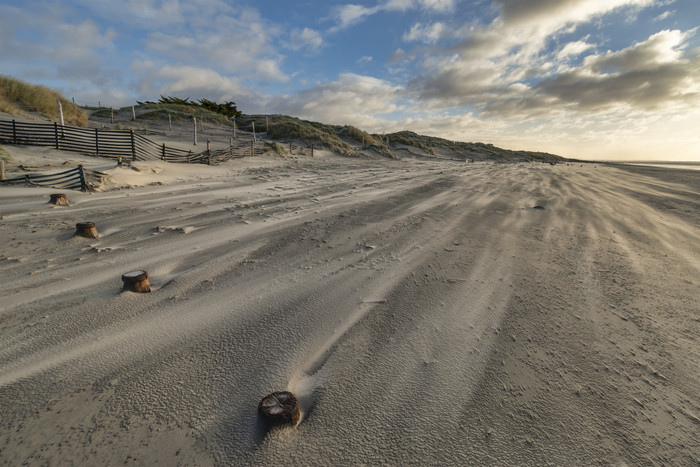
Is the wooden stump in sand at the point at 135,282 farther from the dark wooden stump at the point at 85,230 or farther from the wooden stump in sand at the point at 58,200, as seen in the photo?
the wooden stump in sand at the point at 58,200

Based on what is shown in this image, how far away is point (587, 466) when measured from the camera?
1487 millimetres

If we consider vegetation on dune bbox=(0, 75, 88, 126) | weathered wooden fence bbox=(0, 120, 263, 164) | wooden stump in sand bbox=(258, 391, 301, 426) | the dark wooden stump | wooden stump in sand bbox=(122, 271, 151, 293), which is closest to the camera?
wooden stump in sand bbox=(258, 391, 301, 426)

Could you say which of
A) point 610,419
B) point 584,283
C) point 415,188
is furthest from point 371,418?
point 415,188

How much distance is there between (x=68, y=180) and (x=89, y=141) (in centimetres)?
800

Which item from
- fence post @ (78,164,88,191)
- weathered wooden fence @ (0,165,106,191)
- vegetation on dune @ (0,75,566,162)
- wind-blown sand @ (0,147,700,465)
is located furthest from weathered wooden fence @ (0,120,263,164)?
wind-blown sand @ (0,147,700,465)

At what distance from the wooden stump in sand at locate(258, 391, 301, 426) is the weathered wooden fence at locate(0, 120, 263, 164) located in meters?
15.4

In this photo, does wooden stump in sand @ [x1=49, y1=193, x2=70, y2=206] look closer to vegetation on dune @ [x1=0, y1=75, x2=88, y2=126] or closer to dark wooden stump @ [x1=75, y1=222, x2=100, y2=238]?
dark wooden stump @ [x1=75, y1=222, x2=100, y2=238]

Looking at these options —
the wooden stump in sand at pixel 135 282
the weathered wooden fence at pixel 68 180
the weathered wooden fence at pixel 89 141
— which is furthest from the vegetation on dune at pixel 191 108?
the wooden stump in sand at pixel 135 282

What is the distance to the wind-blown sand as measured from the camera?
62.1 inches

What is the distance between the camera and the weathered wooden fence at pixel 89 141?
1352 cm

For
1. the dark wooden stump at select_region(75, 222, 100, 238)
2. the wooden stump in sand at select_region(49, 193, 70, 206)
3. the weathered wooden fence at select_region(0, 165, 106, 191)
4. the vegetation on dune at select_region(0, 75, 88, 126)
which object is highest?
the vegetation on dune at select_region(0, 75, 88, 126)

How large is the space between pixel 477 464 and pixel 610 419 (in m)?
0.93

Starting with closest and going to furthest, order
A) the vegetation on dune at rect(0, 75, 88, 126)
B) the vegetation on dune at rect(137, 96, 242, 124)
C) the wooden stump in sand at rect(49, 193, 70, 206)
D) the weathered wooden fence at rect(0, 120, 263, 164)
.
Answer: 1. the wooden stump in sand at rect(49, 193, 70, 206)
2. the weathered wooden fence at rect(0, 120, 263, 164)
3. the vegetation on dune at rect(0, 75, 88, 126)
4. the vegetation on dune at rect(137, 96, 242, 124)

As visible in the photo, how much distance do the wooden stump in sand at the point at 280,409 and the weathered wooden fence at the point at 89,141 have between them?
15.4 metres
